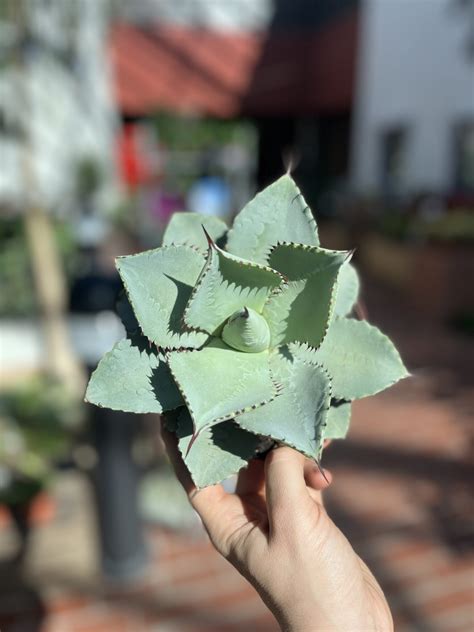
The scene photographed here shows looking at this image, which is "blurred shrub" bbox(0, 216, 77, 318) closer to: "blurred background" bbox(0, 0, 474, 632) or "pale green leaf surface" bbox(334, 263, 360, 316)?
"blurred background" bbox(0, 0, 474, 632)

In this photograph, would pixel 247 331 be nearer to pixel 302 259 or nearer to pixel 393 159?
pixel 302 259

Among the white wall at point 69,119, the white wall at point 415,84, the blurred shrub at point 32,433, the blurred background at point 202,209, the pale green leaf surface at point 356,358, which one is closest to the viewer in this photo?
the pale green leaf surface at point 356,358

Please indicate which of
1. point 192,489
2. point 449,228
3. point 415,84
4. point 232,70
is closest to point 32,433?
point 192,489

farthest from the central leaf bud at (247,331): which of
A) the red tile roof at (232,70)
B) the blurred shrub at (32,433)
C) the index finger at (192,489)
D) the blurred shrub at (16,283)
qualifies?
the red tile roof at (232,70)

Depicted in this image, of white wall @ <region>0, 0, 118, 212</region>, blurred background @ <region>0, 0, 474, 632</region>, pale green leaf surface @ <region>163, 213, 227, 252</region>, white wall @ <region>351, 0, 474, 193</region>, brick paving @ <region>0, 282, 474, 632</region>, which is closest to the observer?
pale green leaf surface @ <region>163, 213, 227, 252</region>

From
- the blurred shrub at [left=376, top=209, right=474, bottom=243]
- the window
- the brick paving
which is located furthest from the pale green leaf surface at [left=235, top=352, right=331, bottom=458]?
the window

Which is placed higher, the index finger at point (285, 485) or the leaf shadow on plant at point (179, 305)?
the leaf shadow on plant at point (179, 305)

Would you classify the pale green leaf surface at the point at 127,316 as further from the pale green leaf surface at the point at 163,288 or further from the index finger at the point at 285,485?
the index finger at the point at 285,485

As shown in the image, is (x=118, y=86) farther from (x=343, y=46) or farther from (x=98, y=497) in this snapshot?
(x=98, y=497)
